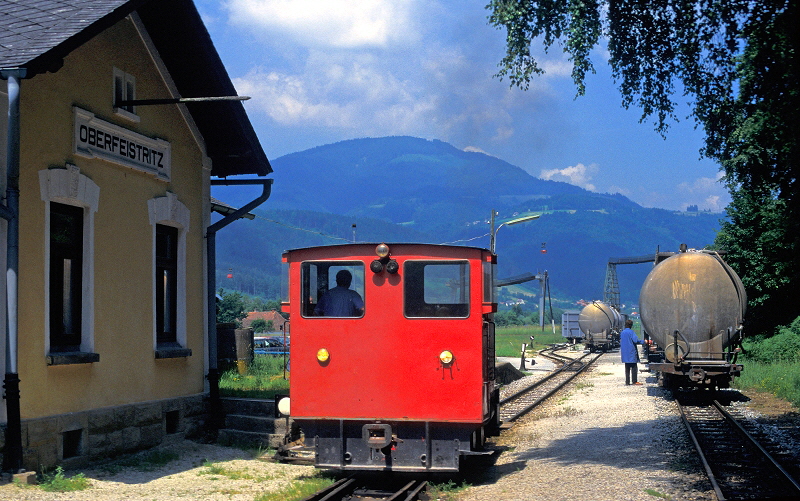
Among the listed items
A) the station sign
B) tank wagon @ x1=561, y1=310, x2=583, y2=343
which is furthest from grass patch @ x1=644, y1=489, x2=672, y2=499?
tank wagon @ x1=561, y1=310, x2=583, y2=343

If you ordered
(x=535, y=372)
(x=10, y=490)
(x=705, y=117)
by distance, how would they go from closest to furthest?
(x=10, y=490) < (x=705, y=117) < (x=535, y=372)

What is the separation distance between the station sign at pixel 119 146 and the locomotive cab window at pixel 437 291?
4405mm

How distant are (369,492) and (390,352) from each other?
1.56 meters

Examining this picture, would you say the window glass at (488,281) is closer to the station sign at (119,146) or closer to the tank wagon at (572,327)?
the station sign at (119,146)

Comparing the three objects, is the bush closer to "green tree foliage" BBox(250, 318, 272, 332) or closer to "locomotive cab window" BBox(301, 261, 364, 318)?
"locomotive cab window" BBox(301, 261, 364, 318)

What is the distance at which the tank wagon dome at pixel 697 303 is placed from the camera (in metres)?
17.4

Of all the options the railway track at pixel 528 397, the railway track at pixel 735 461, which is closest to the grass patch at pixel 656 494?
the railway track at pixel 735 461

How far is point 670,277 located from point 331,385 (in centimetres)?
1082

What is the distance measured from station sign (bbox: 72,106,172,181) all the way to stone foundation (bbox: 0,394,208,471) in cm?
329

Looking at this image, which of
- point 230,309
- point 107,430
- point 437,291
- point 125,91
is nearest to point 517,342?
point 230,309

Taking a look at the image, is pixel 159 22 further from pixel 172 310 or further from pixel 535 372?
pixel 535 372

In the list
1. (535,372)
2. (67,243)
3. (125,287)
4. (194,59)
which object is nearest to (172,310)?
(125,287)

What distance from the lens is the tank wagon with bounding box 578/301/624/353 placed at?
160ft

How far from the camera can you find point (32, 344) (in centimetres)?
930
